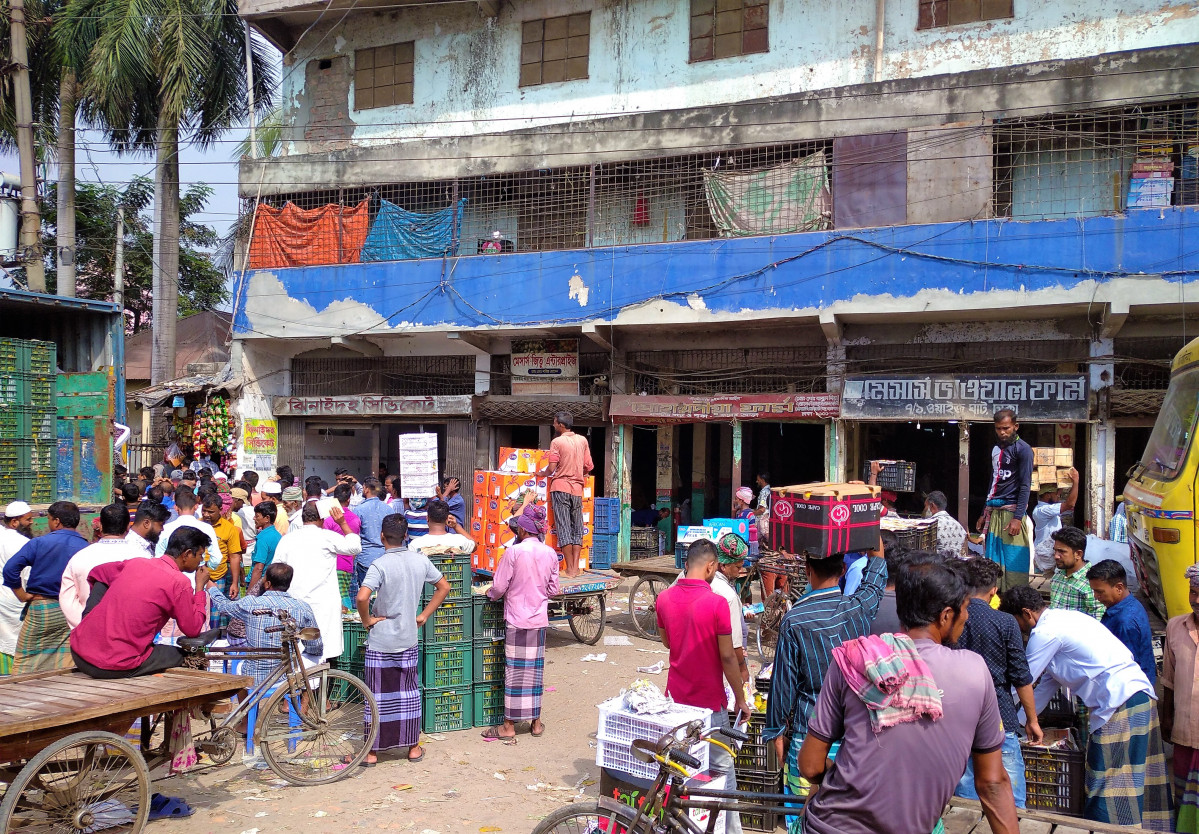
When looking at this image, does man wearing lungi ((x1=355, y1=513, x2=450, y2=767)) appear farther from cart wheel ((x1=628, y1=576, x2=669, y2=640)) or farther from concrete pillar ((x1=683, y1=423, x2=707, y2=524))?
concrete pillar ((x1=683, y1=423, x2=707, y2=524))

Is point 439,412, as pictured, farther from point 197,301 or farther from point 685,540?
point 197,301

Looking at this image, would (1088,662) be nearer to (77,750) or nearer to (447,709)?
(447,709)

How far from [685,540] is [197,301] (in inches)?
968

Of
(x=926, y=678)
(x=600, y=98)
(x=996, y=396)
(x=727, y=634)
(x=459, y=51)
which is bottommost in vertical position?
(x=727, y=634)

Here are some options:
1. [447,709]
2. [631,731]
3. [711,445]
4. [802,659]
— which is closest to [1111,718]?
[802,659]

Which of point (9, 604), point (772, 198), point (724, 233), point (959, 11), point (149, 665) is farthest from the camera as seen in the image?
point (724, 233)

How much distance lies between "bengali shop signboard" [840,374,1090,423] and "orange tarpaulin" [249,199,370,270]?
31.0ft

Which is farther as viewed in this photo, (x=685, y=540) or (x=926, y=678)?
(x=685, y=540)

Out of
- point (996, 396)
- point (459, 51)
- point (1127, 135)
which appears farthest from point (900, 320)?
point (459, 51)

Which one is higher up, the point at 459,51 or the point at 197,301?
the point at 459,51

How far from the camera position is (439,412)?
56.8 ft

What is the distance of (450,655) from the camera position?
703cm

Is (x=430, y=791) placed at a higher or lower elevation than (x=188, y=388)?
lower

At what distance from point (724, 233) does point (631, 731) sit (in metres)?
11.2
